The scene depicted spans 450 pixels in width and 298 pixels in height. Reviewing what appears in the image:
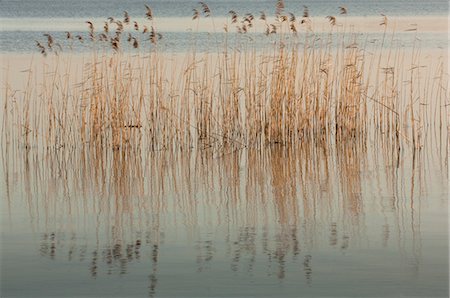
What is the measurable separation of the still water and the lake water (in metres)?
0.01

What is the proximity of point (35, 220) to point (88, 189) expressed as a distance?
1168 mm

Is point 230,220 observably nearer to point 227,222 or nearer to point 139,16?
point 227,222

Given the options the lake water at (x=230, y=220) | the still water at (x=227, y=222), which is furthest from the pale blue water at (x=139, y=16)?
the still water at (x=227, y=222)

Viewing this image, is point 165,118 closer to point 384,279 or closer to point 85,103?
point 85,103

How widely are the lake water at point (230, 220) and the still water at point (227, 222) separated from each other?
11 millimetres

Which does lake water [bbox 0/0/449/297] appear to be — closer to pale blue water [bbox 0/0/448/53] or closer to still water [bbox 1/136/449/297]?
still water [bbox 1/136/449/297]

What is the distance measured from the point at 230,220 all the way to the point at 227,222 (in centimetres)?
7

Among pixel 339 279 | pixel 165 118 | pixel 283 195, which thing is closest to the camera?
pixel 339 279

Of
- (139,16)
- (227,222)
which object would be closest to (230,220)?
(227,222)

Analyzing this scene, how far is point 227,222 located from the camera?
23.4 ft

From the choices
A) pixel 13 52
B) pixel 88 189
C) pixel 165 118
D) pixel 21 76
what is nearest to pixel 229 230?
pixel 88 189

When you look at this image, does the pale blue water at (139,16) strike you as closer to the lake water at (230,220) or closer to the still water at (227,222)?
the lake water at (230,220)

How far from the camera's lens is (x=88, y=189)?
27.9 feet

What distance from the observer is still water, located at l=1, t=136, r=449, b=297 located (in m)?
5.66
